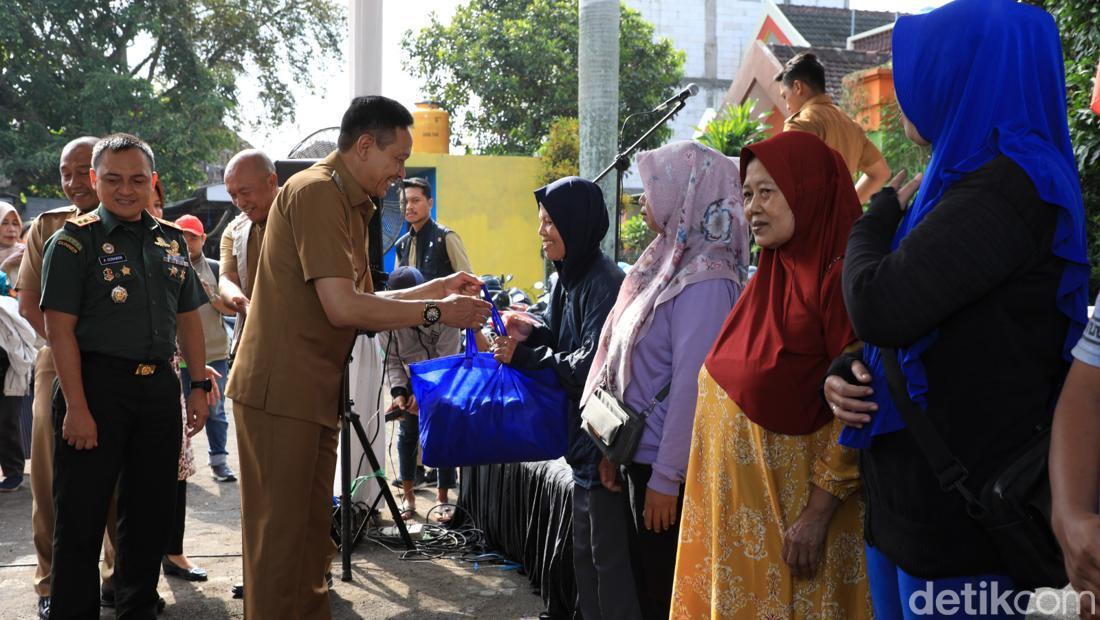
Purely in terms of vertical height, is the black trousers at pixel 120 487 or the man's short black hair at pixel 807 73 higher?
the man's short black hair at pixel 807 73

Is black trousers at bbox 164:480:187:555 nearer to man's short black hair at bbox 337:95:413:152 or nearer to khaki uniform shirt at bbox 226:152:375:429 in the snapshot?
khaki uniform shirt at bbox 226:152:375:429

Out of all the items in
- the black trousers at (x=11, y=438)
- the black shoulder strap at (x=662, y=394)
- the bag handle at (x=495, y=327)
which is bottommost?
the black trousers at (x=11, y=438)

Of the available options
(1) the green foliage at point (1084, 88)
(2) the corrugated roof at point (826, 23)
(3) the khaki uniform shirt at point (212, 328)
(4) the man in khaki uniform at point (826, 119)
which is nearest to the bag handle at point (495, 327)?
(4) the man in khaki uniform at point (826, 119)

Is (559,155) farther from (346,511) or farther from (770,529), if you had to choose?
(770,529)

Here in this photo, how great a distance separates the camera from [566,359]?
10.9 ft

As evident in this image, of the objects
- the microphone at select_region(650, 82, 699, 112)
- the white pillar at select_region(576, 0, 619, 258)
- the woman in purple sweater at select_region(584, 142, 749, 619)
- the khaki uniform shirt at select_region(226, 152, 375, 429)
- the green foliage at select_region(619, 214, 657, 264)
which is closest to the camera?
the woman in purple sweater at select_region(584, 142, 749, 619)

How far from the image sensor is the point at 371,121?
334 centimetres

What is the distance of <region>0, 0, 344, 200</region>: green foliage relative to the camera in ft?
72.1

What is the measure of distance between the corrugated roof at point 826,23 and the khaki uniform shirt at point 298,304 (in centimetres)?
3203

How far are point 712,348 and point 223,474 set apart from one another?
17.9ft

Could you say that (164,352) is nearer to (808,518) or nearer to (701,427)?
(701,427)

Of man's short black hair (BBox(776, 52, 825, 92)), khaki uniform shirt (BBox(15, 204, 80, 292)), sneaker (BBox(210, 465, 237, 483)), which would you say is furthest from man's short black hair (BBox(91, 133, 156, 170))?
sneaker (BBox(210, 465, 237, 483))

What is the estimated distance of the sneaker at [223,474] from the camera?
702 centimetres

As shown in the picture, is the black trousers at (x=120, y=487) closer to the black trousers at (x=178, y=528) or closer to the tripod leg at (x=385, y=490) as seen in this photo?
the black trousers at (x=178, y=528)
